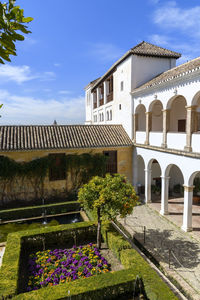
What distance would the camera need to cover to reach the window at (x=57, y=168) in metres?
16.2

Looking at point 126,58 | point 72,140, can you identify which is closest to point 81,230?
point 72,140

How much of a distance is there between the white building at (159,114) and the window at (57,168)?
6023mm

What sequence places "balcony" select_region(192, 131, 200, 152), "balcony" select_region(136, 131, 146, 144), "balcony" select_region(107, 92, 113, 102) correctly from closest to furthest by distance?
"balcony" select_region(192, 131, 200, 152) → "balcony" select_region(136, 131, 146, 144) → "balcony" select_region(107, 92, 113, 102)

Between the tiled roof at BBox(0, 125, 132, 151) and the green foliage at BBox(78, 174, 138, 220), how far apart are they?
713 centimetres

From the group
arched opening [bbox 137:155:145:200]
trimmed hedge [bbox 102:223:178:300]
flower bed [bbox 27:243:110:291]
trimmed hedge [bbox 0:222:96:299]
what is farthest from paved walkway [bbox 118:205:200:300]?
arched opening [bbox 137:155:145:200]

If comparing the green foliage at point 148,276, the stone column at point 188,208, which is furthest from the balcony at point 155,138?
the green foliage at point 148,276

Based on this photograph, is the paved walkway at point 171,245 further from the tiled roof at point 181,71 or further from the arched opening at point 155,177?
the tiled roof at point 181,71

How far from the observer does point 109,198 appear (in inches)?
356

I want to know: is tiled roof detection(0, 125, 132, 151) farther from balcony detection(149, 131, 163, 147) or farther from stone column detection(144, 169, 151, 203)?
stone column detection(144, 169, 151, 203)

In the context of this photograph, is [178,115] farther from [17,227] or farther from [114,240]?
[17,227]

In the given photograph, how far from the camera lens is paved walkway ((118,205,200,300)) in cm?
787

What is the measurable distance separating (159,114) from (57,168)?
9715mm

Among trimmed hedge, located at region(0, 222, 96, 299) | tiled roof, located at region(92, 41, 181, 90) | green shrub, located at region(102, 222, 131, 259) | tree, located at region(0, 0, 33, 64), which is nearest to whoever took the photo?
tree, located at region(0, 0, 33, 64)

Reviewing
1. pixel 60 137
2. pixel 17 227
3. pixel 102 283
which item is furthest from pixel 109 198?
pixel 60 137
